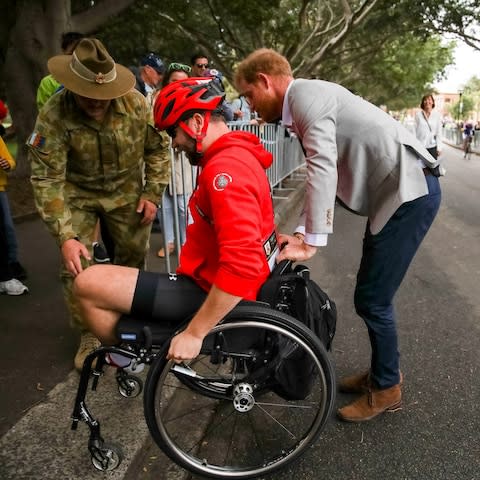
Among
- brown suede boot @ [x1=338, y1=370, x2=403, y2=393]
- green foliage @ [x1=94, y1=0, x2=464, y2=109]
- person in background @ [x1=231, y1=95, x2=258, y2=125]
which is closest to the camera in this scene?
brown suede boot @ [x1=338, y1=370, x2=403, y2=393]

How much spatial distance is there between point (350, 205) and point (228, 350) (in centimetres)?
93

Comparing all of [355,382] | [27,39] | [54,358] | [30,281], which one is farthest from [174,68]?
[27,39]

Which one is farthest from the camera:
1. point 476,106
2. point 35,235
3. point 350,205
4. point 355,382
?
point 476,106

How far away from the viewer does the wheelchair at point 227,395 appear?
187 cm

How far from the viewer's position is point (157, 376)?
187cm

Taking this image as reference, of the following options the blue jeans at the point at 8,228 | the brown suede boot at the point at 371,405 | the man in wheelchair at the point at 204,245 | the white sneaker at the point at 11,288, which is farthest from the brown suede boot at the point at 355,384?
the blue jeans at the point at 8,228

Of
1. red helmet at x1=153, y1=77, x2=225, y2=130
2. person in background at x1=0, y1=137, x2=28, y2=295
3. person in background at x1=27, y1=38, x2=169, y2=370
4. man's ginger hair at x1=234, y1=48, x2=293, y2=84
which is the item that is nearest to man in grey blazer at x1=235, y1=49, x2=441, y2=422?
man's ginger hair at x1=234, y1=48, x2=293, y2=84

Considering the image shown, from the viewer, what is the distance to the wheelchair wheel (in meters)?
1.87

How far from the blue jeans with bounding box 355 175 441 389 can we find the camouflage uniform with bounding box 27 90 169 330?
1.42 metres

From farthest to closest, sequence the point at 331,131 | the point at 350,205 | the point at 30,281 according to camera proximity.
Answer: the point at 30,281 < the point at 350,205 < the point at 331,131

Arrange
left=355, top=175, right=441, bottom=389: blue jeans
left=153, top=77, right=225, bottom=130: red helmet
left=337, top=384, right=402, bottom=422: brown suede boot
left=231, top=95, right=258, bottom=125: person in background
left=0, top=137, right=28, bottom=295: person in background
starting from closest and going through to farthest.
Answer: left=153, top=77, right=225, bottom=130: red helmet < left=355, top=175, right=441, bottom=389: blue jeans < left=337, top=384, right=402, bottom=422: brown suede boot < left=0, top=137, right=28, bottom=295: person in background < left=231, top=95, right=258, bottom=125: person in background

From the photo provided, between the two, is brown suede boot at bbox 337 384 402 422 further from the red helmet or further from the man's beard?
the red helmet

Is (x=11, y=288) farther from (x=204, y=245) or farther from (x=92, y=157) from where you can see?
(x=204, y=245)

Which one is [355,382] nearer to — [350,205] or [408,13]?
[350,205]
